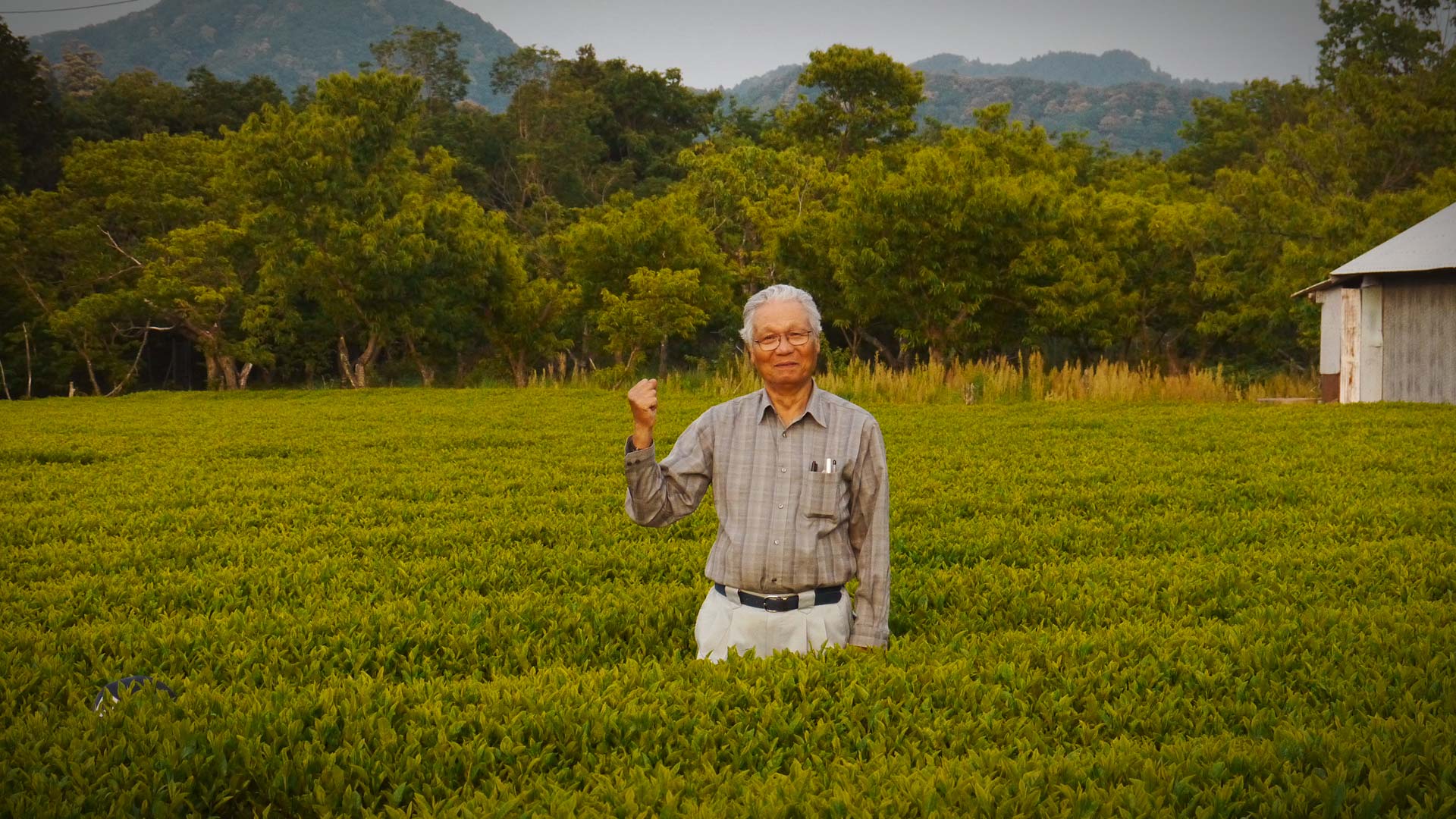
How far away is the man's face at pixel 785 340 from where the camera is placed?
3652mm

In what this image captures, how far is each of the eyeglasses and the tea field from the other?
108cm

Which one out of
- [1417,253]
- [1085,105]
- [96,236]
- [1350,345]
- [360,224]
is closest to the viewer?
[1417,253]

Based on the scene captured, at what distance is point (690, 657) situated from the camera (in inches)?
171

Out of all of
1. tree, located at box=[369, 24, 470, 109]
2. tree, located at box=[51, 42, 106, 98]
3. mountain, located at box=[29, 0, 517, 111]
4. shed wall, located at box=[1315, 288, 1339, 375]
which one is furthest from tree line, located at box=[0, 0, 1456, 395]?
mountain, located at box=[29, 0, 517, 111]

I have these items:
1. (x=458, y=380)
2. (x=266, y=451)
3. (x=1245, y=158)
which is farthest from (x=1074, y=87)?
(x=266, y=451)

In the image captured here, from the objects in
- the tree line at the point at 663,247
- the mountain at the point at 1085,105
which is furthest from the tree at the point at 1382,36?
the mountain at the point at 1085,105

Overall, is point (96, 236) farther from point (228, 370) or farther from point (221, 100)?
point (221, 100)

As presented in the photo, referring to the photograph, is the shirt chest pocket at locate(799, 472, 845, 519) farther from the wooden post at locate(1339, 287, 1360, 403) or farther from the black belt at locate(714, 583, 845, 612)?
the wooden post at locate(1339, 287, 1360, 403)

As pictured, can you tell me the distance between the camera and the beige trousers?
3850mm

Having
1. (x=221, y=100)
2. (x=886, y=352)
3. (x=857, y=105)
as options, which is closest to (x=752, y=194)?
(x=886, y=352)

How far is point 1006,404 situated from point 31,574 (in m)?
14.0

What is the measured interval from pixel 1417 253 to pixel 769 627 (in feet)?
59.3

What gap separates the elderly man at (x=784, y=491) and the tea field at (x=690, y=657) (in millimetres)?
181

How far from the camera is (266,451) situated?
38.3 feet
